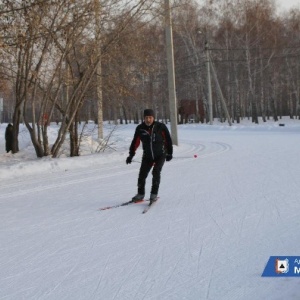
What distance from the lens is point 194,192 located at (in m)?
7.22

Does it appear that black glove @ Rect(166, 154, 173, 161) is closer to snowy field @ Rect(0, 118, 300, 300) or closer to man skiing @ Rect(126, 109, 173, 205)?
man skiing @ Rect(126, 109, 173, 205)

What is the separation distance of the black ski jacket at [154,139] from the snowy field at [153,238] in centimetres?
86

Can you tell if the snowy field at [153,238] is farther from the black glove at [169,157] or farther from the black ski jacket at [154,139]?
the black ski jacket at [154,139]

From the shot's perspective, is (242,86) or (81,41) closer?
(81,41)

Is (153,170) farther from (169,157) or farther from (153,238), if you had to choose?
(153,238)

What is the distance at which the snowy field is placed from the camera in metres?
3.22

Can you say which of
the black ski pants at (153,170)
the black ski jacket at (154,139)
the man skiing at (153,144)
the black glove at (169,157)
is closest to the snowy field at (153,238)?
the black ski pants at (153,170)

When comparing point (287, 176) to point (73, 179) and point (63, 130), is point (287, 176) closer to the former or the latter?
point (73, 179)

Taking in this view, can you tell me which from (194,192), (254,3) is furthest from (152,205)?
(254,3)

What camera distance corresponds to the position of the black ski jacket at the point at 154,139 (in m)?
6.41

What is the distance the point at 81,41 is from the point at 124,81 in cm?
248

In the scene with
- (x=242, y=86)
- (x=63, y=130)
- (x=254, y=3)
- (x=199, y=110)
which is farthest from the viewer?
(x=199, y=110)

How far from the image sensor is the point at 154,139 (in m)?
6.41

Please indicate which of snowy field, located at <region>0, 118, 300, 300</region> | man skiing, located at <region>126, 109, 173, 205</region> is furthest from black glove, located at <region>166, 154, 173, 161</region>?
snowy field, located at <region>0, 118, 300, 300</region>
